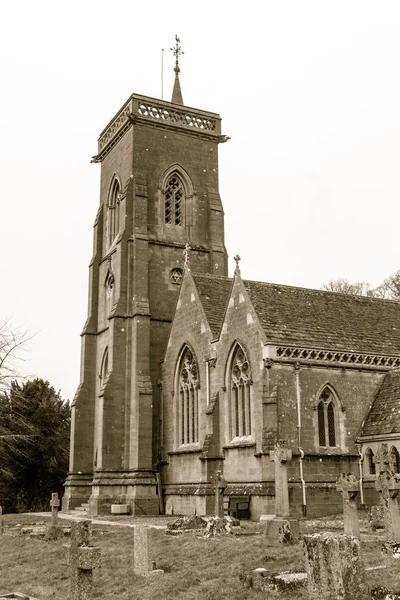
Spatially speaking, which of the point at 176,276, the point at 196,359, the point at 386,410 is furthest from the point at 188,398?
the point at 386,410

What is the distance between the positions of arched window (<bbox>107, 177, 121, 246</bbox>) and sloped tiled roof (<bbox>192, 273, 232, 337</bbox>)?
27.4 feet

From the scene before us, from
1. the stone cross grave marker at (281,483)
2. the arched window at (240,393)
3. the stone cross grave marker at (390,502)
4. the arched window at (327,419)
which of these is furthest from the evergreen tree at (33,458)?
the stone cross grave marker at (390,502)

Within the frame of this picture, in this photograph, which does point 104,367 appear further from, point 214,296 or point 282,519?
point 282,519

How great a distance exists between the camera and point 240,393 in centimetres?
2727

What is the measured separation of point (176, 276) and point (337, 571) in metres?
29.9

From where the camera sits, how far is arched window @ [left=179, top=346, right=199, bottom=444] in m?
30.5

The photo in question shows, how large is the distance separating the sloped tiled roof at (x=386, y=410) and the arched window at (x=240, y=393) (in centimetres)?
458

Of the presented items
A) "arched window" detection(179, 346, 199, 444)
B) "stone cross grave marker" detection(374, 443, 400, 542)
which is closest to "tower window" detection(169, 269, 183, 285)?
"arched window" detection(179, 346, 199, 444)

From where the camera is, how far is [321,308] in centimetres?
3023

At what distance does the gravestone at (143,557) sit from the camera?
14.0 metres

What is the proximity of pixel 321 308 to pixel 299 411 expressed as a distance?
6.43 meters

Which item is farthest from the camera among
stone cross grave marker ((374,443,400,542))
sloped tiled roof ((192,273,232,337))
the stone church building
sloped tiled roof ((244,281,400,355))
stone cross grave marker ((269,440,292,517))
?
sloped tiled roof ((192,273,232,337))

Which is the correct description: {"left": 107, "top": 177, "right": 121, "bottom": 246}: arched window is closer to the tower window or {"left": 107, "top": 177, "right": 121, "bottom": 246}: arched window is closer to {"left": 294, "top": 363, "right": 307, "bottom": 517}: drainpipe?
the tower window

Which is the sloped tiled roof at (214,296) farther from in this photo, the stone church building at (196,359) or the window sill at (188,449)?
the window sill at (188,449)
